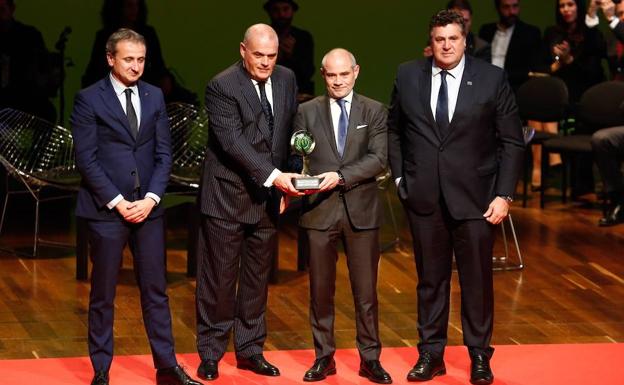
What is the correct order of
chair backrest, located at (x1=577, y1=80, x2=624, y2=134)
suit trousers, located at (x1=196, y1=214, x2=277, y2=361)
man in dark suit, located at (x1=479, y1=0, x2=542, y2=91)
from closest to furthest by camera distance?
suit trousers, located at (x1=196, y1=214, x2=277, y2=361), chair backrest, located at (x1=577, y1=80, x2=624, y2=134), man in dark suit, located at (x1=479, y1=0, x2=542, y2=91)

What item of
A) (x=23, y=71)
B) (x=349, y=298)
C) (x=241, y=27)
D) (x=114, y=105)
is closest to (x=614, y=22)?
(x=241, y=27)

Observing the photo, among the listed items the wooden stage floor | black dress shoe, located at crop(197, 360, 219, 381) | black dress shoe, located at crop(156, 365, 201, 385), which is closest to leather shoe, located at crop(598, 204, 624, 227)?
the wooden stage floor

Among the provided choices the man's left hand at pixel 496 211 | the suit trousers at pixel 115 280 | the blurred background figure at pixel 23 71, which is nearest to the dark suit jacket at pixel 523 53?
the blurred background figure at pixel 23 71

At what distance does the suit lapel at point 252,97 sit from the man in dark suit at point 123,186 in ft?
1.09

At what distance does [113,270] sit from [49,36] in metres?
6.11

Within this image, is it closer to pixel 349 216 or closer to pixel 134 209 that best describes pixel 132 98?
pixel 134 209

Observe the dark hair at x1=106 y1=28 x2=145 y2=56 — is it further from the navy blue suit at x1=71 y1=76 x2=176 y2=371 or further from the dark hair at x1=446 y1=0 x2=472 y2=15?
the dark hair at x1=446 y1=0 x2=472 y2=15

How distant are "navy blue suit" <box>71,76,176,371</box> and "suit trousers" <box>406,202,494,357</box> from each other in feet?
3.41

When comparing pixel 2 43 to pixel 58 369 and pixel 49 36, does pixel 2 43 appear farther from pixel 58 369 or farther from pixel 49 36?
pixel 58 369

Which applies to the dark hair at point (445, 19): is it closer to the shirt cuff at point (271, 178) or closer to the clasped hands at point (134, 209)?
the shirt cuff at point (271, 178)

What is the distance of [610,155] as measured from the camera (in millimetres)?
9172

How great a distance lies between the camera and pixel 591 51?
410 inches

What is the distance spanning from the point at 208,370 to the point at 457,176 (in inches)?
50.3

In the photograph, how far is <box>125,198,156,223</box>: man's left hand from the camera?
17.1 ft
